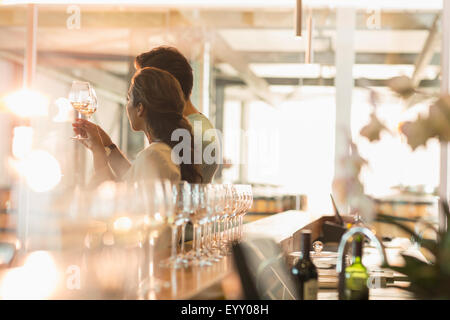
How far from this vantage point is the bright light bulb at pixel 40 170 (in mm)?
5266

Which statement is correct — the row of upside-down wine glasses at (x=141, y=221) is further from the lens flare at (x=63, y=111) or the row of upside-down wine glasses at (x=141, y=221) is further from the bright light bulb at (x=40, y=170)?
the lens flare at (x=63, y=111)

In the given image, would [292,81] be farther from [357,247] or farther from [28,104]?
[357,247]

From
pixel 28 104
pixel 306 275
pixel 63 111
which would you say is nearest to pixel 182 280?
pixel 306 275

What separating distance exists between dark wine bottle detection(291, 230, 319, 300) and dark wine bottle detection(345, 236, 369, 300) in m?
0.08

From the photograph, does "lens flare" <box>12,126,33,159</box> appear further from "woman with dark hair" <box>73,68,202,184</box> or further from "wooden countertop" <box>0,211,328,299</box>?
"wooden countertop" <box>0,211,328,299</box>

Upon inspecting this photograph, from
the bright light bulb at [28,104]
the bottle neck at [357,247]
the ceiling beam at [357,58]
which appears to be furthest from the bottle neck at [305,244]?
the bright light bulb at [28,104]

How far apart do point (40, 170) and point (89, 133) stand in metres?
3.90

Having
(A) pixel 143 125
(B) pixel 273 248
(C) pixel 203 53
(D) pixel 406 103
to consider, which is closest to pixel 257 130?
(C) pixel 203 53

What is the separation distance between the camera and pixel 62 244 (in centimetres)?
505

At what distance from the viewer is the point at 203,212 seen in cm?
138

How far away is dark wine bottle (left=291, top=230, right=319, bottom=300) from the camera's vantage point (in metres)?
1.22

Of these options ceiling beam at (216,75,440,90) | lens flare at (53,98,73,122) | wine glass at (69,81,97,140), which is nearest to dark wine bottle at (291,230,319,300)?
wine glass at (69,81,97,140)

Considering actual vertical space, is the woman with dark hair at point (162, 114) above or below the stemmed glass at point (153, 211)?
above

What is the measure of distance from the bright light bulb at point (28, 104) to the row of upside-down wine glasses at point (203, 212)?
12.5 ft
